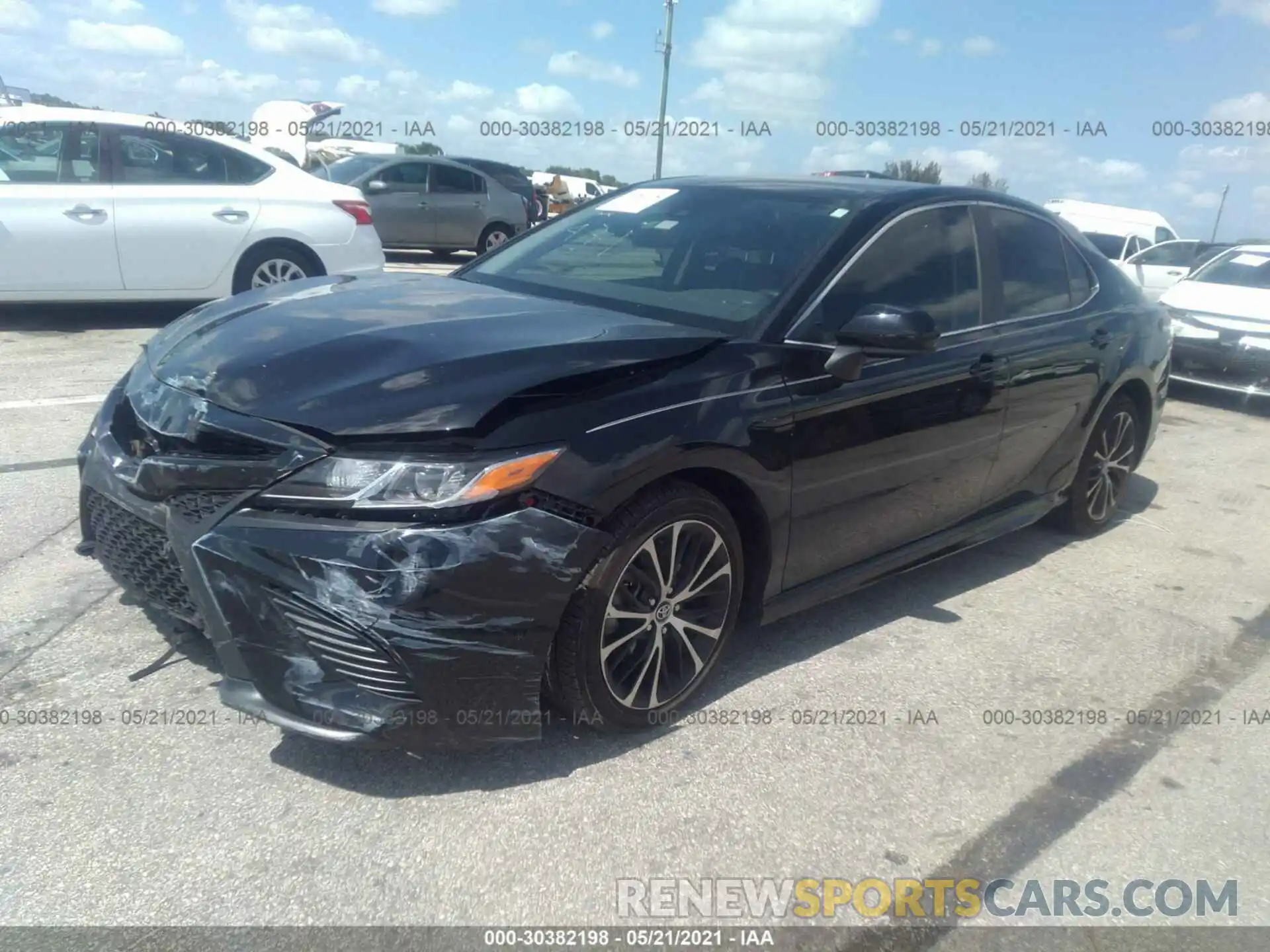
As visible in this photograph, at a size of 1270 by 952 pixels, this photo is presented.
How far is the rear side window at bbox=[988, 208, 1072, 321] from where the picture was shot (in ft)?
14.4

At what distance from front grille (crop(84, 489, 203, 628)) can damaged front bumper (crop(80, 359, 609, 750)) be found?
0.07 ft

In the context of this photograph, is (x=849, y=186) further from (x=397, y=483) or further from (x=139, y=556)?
(x=139, y=556)

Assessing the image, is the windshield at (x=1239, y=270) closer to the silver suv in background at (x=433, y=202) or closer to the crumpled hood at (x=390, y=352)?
the crumpled hood at (x=390, y=352)

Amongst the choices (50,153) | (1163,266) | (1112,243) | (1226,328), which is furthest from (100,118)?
(1112,243)

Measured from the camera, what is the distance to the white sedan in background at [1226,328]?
29.3 ft

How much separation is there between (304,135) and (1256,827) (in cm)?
1919

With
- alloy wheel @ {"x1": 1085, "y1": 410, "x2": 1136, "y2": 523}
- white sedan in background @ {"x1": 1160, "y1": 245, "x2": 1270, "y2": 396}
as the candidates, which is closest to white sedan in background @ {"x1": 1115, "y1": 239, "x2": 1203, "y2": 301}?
white sedan in background @ {"x1": 1160, "y1": 245, "x2": 1270, "y2": 396}

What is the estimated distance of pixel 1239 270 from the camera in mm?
9906

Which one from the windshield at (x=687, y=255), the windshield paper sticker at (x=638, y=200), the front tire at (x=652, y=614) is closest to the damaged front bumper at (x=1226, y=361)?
the windshield at (x=687, y=255)

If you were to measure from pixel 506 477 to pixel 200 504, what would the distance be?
814 millimetres

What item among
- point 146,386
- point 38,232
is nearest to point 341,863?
point 146,386

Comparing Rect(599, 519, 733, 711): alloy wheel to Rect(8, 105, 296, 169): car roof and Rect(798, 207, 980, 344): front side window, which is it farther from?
Rect(8, 105, 296, 169): car roof

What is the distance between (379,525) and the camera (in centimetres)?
252

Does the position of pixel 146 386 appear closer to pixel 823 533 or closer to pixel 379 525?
pixel 379 525
